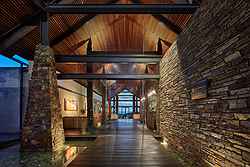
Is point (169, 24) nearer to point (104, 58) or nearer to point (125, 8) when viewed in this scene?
point (104, 58)

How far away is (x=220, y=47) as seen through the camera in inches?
128

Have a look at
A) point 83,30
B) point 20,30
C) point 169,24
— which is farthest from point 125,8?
point 83,30

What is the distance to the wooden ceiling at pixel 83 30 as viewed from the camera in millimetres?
6480

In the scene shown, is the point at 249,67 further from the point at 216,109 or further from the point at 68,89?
the point at 68,89

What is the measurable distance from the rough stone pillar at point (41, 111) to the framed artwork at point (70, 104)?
5678mm

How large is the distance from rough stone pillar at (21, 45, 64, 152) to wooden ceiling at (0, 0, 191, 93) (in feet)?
3.64

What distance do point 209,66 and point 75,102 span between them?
12.0 metres

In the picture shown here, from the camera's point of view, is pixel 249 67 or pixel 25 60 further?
pixel 25 60

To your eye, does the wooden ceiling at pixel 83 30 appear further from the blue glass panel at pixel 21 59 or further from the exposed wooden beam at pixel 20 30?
the blue glass panel at pixel 21 59

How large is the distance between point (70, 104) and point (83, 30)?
16.9 feet

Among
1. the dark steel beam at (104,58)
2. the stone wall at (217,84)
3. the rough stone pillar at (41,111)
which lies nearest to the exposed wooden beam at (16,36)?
the rough stone pillar at (41,111)

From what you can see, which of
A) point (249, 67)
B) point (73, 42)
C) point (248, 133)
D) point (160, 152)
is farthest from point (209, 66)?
point (73, 42)

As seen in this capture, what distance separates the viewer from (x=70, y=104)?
13.3 m

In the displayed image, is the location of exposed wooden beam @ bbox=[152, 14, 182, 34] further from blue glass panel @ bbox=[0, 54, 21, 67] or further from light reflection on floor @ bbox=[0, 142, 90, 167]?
blue glass panel @ bbox=[0, 54, 21, 67]
